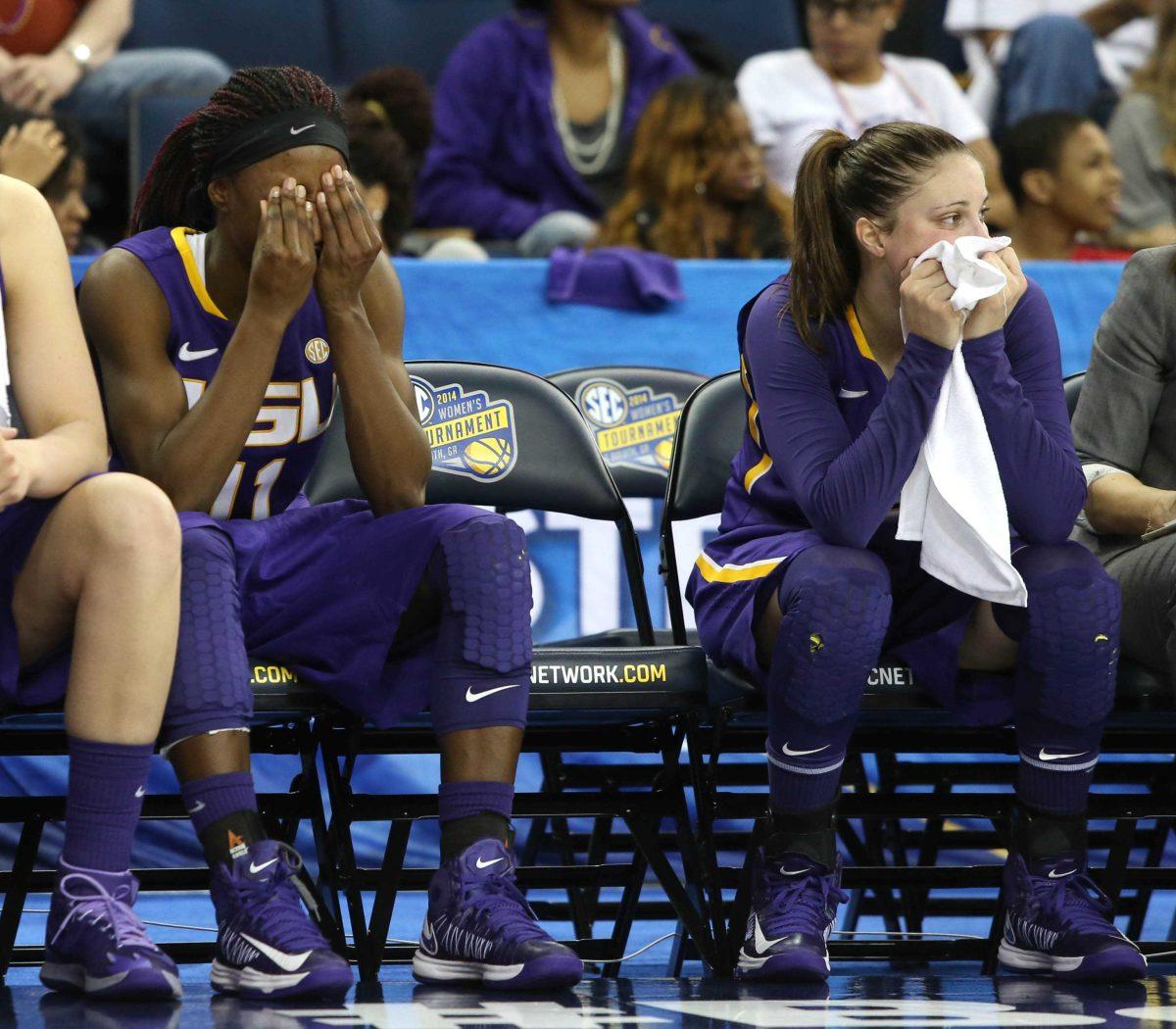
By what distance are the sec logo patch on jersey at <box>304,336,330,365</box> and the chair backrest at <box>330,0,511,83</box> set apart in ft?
10.8

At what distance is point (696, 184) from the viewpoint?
15.3ft

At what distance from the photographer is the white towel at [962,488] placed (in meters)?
2.51

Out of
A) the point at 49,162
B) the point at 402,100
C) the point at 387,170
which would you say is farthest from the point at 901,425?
the point at 402,100

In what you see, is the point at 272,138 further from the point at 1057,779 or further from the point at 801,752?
the point at 1057,779

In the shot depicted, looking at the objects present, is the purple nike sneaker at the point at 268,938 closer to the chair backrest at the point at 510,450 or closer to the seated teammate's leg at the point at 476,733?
the seated teammate's leg at the point at 476,733

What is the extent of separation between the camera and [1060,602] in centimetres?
248

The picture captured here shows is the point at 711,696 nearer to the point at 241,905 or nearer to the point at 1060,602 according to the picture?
the point at 1060,602

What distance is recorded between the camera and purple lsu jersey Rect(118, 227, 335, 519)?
2596mm

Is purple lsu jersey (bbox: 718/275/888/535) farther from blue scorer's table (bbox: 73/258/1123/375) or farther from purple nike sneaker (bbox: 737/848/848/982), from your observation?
blue scorer's table (bbox: 73/258/1123/375)

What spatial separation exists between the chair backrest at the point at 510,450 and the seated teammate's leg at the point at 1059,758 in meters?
0.91

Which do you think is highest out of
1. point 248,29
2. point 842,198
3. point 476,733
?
point 842,198

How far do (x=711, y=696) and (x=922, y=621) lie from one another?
34 centimetres

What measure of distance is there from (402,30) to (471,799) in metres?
4.13

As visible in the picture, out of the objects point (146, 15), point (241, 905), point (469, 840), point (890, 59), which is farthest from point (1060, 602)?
point (146, 15)
